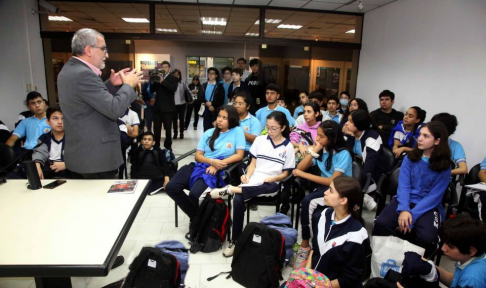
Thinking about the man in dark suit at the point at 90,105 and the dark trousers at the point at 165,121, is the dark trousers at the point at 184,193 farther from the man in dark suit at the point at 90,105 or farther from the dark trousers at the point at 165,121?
the dark trousers at the point at 165,121

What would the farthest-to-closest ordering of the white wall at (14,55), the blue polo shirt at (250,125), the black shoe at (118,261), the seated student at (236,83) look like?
the seated student at (236,83)
the white wall at (14,55)
the blue polo shirt at (250,125)
the black shoe at (118,261)

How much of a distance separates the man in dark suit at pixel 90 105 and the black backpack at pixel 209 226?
0.88 metres

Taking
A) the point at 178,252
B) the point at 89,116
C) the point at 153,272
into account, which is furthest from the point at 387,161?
the point at 89,116

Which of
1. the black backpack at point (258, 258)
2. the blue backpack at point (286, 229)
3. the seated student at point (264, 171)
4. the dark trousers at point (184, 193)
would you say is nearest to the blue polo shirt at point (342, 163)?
the seated student at point (264, 171)

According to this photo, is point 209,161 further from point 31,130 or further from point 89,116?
point 31,130

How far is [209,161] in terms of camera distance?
300 centimetres

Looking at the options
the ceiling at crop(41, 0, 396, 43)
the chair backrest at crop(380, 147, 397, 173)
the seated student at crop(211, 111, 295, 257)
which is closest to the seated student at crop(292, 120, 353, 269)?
the seated student at crop(211, 111, 295, 257)

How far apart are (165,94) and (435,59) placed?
448 centimetres

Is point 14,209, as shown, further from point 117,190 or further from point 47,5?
point 47,5

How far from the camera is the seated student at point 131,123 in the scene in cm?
421

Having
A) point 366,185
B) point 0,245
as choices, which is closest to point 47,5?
point 0,245

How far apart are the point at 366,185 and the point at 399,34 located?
352 cm

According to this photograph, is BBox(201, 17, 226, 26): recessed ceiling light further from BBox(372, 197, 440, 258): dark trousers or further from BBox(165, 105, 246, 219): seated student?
BBox(372, 197, 440, 258): dark trousers

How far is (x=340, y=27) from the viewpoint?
6473 millimetres
